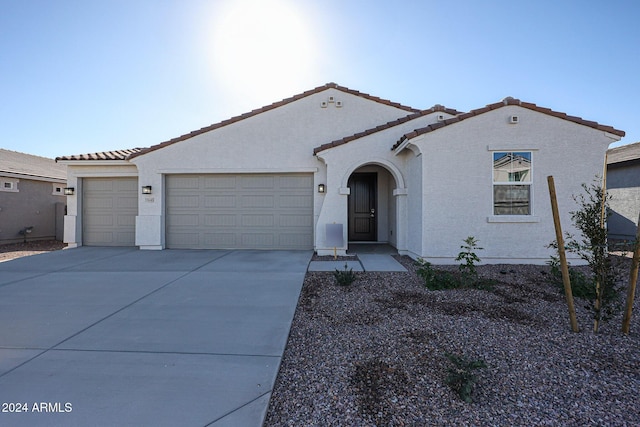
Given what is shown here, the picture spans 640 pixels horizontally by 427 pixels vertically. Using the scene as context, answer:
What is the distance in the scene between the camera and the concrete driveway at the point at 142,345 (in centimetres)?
222

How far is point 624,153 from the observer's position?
13.8 m

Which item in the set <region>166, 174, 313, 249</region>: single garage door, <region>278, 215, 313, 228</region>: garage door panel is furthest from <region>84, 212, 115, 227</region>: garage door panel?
<region>278, 215, 313, 228</region>: garage door panel

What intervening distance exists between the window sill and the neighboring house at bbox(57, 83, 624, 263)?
24 millimetres

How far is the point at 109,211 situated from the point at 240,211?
4.68 m

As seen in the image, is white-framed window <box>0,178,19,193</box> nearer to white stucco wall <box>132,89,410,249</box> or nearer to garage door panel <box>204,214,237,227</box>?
white stucco wall <box>132,89,410,249</box>

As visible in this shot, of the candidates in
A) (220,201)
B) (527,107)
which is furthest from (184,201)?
(527,107)

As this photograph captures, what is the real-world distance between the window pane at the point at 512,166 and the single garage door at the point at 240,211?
5.16 metres

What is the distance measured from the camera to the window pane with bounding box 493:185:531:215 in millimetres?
7336

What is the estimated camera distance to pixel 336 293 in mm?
5074

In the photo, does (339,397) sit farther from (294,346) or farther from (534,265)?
(534,265)

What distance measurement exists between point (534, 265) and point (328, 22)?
320 inches

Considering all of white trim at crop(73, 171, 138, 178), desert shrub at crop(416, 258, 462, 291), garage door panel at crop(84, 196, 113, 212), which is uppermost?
white trim at crop(73, 171, 138, 178)

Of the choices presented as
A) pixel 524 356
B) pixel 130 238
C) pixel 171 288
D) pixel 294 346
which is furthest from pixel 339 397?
pixel 130 238

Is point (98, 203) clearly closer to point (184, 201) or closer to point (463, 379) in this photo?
point (184, 201)
